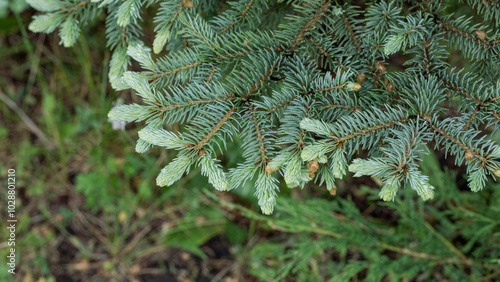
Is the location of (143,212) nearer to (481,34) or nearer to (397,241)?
(397,241)

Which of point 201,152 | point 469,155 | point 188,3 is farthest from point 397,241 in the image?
point 188,3

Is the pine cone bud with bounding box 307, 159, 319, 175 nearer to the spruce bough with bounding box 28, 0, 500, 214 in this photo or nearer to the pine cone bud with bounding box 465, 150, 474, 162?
the spruce bough with bounding box 28, 0, 500, 214

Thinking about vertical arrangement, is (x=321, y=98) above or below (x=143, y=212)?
above

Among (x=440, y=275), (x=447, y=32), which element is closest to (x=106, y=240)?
(x=440, y=275)

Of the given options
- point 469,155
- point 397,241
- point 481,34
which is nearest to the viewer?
point 469,155

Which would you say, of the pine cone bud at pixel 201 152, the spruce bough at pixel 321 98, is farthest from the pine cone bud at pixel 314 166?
the pine cone bud at pixel 201 152

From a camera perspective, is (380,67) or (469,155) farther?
(380,67)

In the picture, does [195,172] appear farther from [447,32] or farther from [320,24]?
[447,32]
